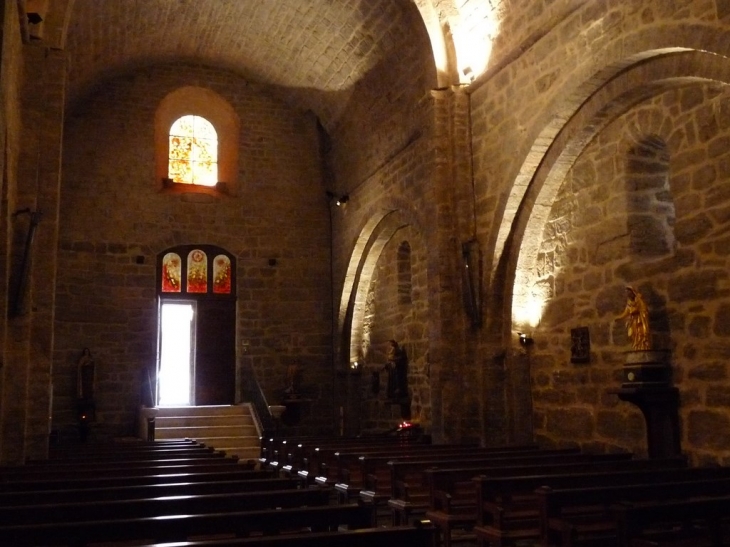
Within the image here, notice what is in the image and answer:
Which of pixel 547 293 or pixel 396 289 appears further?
pixel 396 289

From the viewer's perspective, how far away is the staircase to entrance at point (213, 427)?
46.1 ft

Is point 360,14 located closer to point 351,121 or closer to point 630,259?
point 351,121

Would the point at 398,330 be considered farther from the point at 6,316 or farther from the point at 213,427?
the point at 6,316

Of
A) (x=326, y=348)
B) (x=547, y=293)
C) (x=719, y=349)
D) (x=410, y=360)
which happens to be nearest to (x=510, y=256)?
(x=547, y=293)

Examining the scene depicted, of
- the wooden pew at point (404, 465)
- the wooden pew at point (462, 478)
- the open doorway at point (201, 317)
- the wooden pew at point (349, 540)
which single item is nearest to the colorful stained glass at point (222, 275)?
the open doorway at point (201, 317)

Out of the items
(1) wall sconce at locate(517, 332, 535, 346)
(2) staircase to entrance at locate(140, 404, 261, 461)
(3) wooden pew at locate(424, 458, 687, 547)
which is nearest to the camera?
(3) wooden pew at locate(424, 458, 687, 547)

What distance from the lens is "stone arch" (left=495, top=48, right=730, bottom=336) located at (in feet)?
23.9

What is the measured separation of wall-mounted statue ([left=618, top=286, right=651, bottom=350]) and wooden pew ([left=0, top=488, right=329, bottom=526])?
4363mm

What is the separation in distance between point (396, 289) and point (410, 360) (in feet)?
4.92

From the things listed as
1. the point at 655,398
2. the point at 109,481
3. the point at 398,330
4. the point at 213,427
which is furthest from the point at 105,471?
the point at 398,330

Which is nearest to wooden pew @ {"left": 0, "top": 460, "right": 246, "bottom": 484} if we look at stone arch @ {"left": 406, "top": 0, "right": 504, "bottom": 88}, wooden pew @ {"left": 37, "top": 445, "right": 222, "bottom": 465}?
wooden pew @ {"left": 37, "top": 445, "right": 222, "bottom": 465}

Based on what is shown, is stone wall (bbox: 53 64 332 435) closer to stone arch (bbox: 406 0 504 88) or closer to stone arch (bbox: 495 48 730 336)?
stone arch (bbox: 406 0 504 88)

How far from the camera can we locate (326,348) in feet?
56.2

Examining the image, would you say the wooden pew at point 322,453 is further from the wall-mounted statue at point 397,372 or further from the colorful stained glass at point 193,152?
the colorful stained glass at point 193,152
